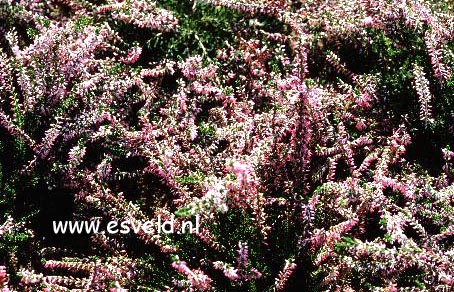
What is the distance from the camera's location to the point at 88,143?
2023 mm

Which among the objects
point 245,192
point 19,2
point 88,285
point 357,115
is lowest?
point 88,285

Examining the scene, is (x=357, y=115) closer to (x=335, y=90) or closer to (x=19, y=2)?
(x=335, y=90)

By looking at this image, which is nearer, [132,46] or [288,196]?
[288,196]

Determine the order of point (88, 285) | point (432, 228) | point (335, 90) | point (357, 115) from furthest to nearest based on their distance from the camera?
point (335, 90) → point (357, 115) → point (432, 228) → point (88, 285)

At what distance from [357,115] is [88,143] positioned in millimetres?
1118

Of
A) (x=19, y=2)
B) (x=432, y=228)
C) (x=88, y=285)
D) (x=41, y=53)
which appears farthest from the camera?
(x=19, y=2)

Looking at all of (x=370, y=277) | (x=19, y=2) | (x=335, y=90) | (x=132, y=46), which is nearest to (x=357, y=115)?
(x=335, y=90)

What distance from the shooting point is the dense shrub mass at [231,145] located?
161cm

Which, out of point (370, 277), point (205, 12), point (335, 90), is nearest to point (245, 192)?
point (370, 277)

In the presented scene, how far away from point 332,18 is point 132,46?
3.14 feet

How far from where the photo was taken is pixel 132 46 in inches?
96.3

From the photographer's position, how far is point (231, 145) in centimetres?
191

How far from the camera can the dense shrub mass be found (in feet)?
5.29

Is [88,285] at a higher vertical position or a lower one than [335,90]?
lower
